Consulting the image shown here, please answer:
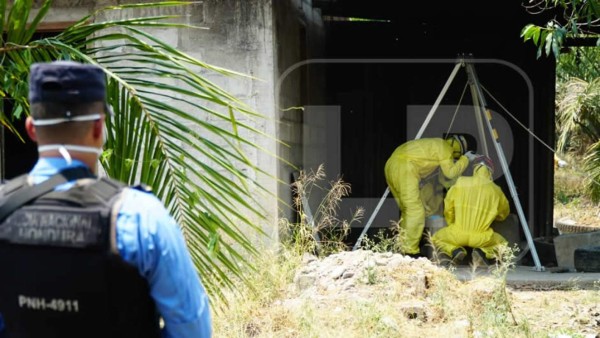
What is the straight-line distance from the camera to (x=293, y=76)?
32.1 ft

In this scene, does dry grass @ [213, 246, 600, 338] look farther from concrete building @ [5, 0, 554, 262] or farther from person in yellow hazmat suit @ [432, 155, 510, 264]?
concrete building @ [5, 0, 554, 262]

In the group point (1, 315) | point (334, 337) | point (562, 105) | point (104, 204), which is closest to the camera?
point (104, 204)

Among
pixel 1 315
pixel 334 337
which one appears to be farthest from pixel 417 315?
pixel 1 315

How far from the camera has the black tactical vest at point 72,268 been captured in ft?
7.39

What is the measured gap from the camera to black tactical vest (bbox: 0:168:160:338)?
2.25 m

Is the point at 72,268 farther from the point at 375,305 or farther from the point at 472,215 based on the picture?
the point at 472,215

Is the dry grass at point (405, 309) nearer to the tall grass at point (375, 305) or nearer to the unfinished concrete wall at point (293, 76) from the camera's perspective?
Result: the tall grass at point (375, 305)

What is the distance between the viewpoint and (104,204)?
7.41 ft

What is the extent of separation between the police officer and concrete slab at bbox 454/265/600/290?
5.54 meters

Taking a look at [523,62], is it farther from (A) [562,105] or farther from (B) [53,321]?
(B) [53,321]

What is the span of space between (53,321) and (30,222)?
26 cm

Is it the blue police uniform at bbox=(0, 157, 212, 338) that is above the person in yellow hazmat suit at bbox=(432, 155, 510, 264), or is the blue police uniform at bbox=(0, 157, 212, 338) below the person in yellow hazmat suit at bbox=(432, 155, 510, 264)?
above

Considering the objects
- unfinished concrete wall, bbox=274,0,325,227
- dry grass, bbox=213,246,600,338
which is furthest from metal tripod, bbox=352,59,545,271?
dry grass, bbox=213,246,600,338

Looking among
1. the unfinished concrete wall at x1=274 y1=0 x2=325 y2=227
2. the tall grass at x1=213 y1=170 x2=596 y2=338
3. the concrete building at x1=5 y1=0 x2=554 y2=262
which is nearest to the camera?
the tall grass at x1=213 y1=170 x2=596 y2=338
